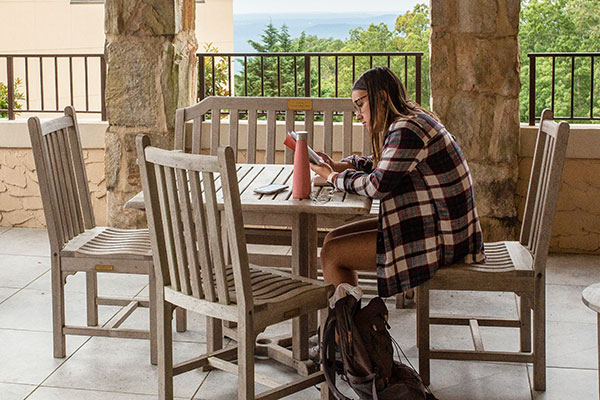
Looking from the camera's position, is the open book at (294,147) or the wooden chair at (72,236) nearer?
the open book at (294,147)

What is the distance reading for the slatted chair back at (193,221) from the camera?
236cm

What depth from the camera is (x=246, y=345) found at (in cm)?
243

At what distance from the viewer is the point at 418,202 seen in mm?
2812

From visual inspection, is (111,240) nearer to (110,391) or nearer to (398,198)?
(110,391)

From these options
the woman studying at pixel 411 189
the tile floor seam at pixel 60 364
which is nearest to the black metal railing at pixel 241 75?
the woman studying at pixel 411 189

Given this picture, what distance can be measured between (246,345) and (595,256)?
2.95m

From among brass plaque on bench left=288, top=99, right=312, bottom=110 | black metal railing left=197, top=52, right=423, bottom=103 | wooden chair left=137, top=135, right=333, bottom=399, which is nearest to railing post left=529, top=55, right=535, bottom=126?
black metal railing left=197, top=52, right=423, bottom=103

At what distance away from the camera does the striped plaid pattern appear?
278cm

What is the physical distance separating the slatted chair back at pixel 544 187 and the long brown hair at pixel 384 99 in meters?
0.46

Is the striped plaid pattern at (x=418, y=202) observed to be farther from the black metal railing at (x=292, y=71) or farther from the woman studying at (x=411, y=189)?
the black metal railing at (x=292, y=71)

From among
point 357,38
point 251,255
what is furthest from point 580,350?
point 357,38

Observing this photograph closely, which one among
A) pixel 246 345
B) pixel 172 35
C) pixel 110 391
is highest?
pixel 172 35

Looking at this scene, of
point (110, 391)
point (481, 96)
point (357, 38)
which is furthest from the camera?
point (357, 38)

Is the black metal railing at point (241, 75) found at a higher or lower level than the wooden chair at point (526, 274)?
higher
